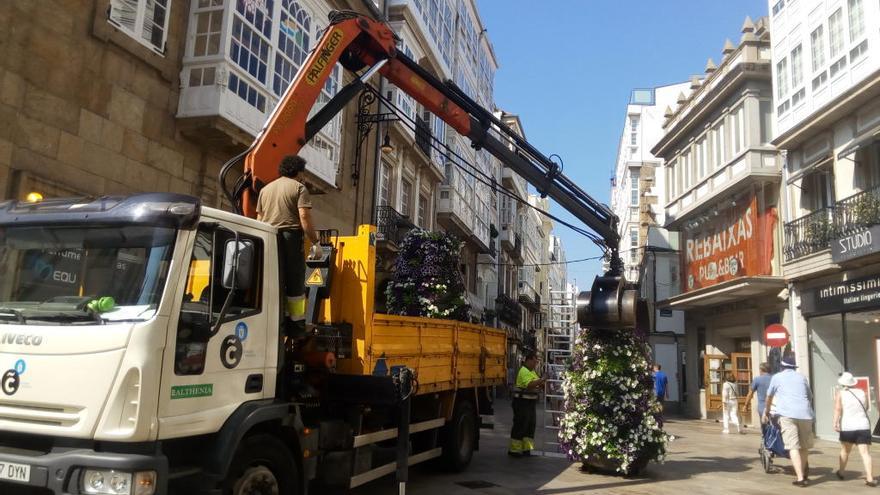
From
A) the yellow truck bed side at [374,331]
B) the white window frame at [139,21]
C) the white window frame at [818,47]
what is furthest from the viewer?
the white window frame at [818,47]

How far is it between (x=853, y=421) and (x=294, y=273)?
8768mm

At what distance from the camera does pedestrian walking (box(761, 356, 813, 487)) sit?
9.82 m

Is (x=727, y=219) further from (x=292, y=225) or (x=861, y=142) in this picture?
(x=292, y=225)

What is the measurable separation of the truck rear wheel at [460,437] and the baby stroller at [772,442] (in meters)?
4.58

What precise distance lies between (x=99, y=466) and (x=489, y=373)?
23.2 ft

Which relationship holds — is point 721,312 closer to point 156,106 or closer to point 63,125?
point 156,106

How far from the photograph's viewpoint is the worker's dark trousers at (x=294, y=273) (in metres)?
5.84

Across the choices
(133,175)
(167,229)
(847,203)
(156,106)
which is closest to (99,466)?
(167,229)

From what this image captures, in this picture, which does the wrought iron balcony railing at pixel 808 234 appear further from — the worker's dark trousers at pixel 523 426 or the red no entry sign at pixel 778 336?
the worker's dark trousers at pixel 523 426

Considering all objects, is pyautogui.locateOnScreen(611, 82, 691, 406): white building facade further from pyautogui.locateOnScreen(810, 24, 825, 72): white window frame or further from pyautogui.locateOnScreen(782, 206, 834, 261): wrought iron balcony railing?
pyautogui.locateOnScreen(810, 24, 825, 72): white window frame

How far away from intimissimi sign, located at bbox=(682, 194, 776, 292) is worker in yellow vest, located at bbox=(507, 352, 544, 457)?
429 inches

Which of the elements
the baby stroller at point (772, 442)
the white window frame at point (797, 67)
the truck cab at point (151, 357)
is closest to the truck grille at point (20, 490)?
the truck cab at point (151, 357)

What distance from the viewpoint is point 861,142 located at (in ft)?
50.3

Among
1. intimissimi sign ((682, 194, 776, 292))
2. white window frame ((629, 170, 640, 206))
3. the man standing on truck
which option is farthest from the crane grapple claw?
white window frame ((629, 170, 640, 206))
